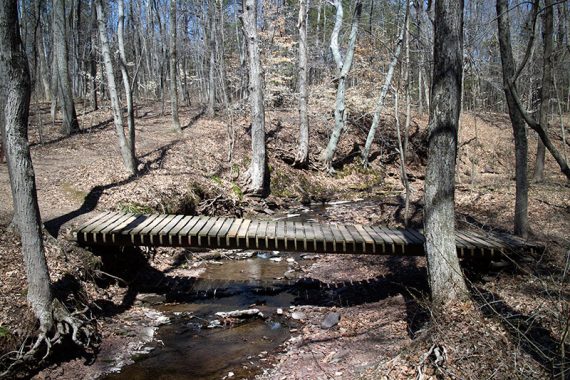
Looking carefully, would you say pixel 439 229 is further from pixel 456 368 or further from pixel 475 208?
pixel 475 208

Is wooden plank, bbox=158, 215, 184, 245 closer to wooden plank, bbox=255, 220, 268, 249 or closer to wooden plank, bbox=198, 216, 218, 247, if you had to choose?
wooden plank, bbox=198, 216, 218, 247

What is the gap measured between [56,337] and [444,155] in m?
5.82

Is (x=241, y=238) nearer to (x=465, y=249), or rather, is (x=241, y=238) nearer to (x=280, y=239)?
(x=280, y=239)

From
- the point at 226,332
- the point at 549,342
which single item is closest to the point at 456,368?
the point at 549,342

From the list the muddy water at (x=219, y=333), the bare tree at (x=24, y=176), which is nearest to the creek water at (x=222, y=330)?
the muddy water at (x=219, y=333)

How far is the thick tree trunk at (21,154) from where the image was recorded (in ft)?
16.2

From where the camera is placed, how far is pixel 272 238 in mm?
7957

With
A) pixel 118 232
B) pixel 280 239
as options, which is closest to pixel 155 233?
pixel 118 232

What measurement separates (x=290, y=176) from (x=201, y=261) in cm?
830

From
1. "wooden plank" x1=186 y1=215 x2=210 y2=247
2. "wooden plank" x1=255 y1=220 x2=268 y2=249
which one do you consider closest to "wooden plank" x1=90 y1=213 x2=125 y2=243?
"wooden plank" x1=186 y1=215 x2=210 y2=247

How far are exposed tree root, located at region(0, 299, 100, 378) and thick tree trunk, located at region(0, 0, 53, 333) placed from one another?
3.9 inches

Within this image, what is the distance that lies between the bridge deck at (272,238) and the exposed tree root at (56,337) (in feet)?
6.17

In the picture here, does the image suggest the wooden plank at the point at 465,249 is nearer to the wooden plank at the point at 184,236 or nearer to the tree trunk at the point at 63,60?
the wooden plank at the point at 184,236

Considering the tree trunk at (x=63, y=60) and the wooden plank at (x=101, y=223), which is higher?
the tree trunk at (x=63, y=60)
